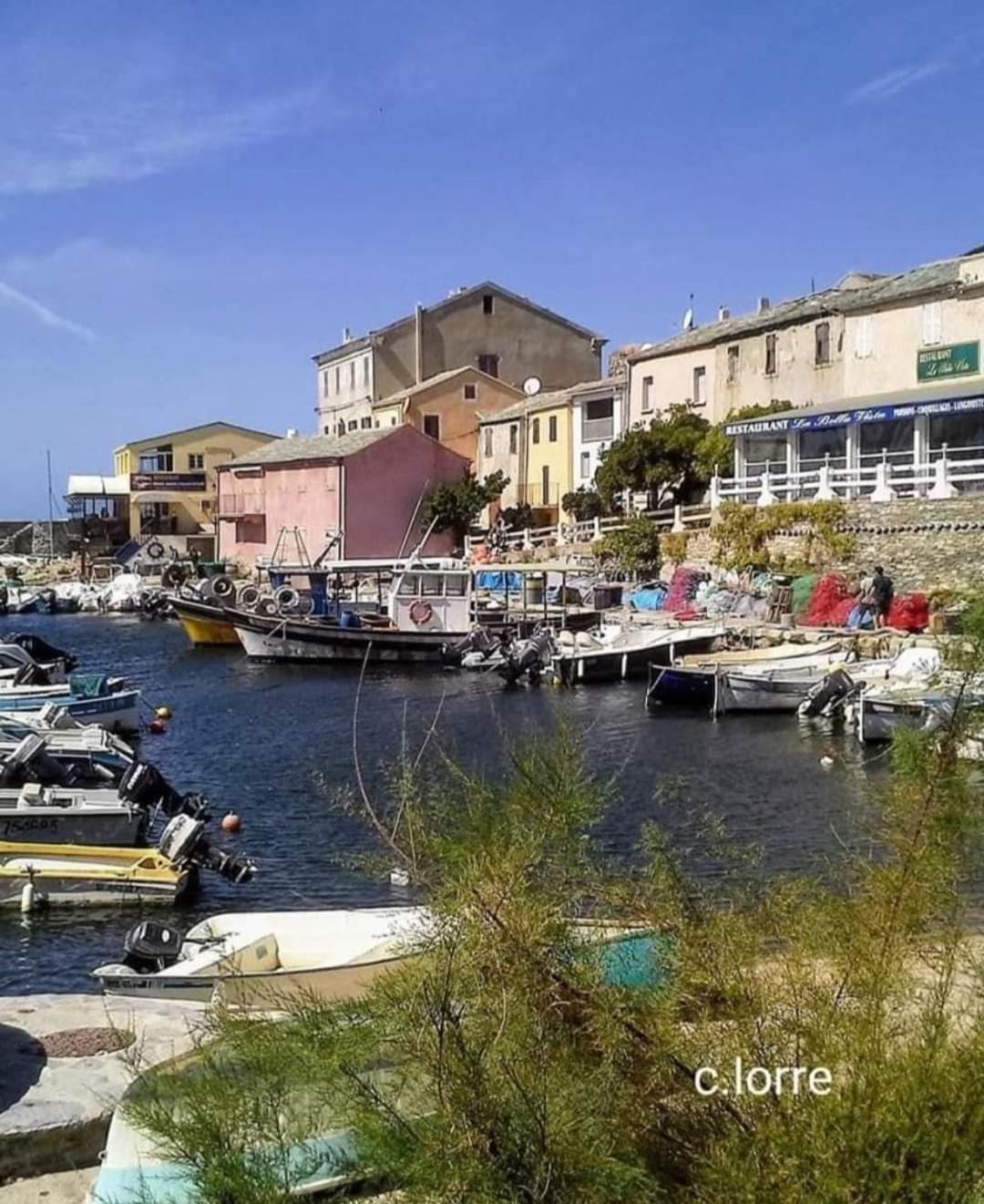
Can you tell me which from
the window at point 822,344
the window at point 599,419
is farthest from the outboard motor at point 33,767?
the window at point 599,419

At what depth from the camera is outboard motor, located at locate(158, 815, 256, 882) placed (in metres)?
15.0

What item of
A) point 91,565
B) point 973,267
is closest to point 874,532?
point 973,267

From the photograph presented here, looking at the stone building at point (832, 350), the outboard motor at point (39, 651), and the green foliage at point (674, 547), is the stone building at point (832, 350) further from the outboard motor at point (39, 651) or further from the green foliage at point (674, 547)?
the outboard motor at point (39, 651)

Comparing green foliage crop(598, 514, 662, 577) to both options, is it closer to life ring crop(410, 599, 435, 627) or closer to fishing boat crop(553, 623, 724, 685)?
life ring crop(410, 599, 435, 627)

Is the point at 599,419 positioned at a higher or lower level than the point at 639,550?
higher

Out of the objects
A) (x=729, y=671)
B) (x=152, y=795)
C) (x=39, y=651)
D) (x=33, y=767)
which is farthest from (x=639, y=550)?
(x=152, y=795)

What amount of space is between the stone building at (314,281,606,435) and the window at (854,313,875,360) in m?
28.6

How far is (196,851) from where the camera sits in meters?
15.2

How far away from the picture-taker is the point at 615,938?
15.2 feet

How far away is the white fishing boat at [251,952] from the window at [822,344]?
33.7 m

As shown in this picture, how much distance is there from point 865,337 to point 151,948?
33521mm

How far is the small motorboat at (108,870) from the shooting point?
48.5ft

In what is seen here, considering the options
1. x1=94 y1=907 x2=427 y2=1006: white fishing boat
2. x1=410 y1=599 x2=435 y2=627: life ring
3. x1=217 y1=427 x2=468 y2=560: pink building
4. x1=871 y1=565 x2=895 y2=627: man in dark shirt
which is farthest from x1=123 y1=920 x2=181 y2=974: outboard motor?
x1=217 y1=427 x2=468 y2=560: pink building

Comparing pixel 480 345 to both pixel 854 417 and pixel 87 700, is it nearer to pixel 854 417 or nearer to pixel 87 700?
pixel 854 417
